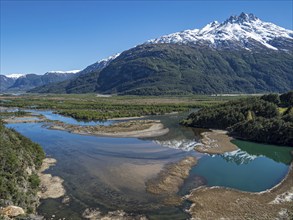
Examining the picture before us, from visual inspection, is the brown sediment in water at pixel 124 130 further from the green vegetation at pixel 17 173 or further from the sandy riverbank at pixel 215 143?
the green vegetation at pixel 17 173

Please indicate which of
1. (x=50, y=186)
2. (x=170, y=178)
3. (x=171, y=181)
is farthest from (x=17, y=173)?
(x=170, y=178)

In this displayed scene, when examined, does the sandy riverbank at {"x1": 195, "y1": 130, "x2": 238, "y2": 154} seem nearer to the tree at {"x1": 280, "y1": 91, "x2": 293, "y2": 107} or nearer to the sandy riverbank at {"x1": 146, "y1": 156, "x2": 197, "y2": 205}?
the sandy riverbank at {"x1": 146, "y1": 156, "x2": 197, "y2": 205}

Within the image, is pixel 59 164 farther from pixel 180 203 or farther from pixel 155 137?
pixel 155 137

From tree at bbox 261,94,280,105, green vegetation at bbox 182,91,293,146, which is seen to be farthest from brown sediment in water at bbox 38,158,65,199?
tree at bbox 261,94,280,105

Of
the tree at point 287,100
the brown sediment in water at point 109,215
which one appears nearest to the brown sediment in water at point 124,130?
the tree at point 287,100

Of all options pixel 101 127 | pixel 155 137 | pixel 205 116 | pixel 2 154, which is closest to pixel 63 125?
pixel 101 127

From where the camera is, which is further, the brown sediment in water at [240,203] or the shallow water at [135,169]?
the shallow water at [135,169]

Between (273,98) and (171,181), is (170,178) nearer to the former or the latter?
(171,181)
